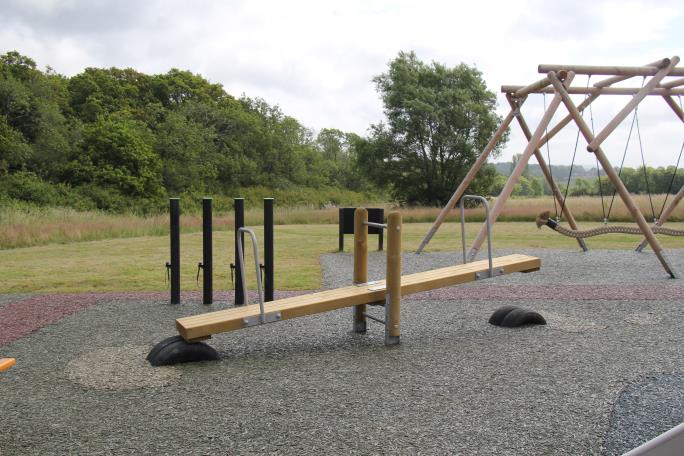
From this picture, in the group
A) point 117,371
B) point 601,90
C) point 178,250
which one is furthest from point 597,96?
point 117,371

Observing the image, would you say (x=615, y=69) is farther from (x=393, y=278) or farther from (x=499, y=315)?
(x=393, y=278)

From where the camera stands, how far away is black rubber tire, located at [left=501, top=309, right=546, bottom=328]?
570 centimetres

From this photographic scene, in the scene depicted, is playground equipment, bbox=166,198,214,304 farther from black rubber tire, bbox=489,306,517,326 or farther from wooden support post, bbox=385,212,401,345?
black rubber tire, bbox=489,306,517,326

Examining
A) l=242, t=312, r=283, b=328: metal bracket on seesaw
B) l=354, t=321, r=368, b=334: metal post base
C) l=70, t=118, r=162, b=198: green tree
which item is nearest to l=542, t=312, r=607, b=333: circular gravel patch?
l=354, t=321, r=368, b=334: metal post base

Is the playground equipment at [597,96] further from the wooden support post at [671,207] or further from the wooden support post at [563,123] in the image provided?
the wooden support post at [671,207]

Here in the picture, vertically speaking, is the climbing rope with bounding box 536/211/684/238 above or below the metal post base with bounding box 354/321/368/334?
above

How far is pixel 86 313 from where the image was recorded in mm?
6477

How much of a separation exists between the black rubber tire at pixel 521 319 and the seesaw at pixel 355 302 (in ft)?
1.35

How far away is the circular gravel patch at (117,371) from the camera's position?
163 inches

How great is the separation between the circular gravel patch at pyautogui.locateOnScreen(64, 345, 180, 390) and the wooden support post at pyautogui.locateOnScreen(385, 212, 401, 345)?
176 cm

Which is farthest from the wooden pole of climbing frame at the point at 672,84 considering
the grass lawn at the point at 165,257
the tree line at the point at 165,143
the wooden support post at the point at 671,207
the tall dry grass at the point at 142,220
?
the tree line at the point at 165,143

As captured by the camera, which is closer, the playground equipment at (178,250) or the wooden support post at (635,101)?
the playground equipment at (178,250)

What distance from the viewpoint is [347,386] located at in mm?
4051

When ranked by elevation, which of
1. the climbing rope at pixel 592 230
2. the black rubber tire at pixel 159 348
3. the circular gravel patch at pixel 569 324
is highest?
the climbing rope at pixel 592 230
